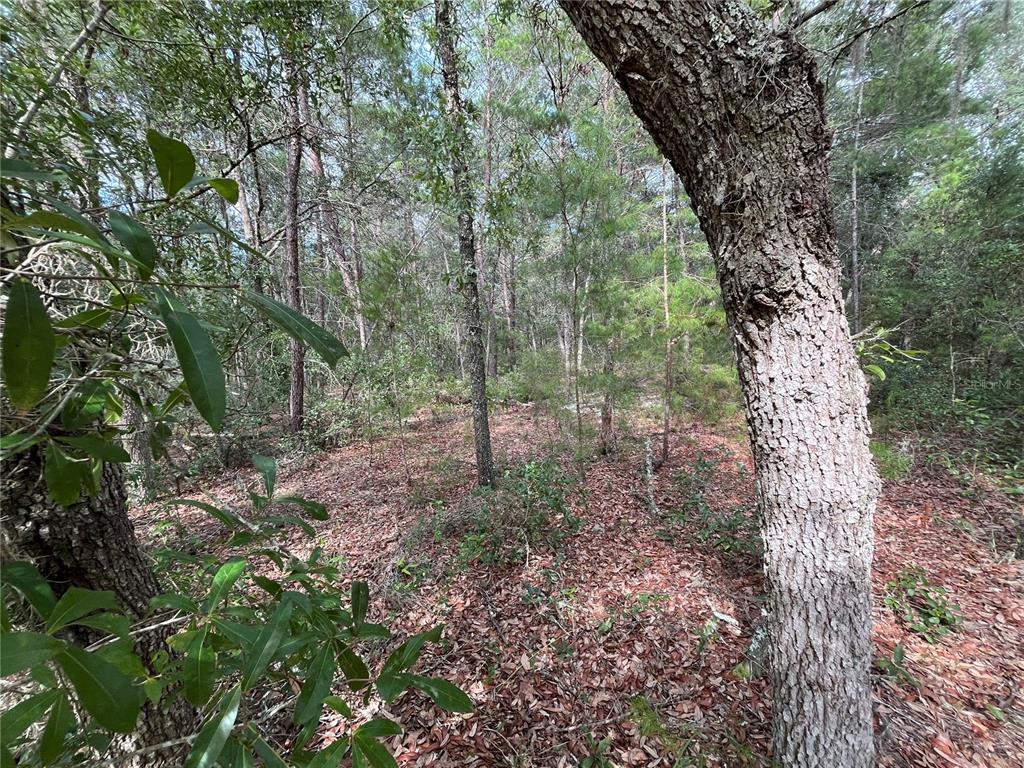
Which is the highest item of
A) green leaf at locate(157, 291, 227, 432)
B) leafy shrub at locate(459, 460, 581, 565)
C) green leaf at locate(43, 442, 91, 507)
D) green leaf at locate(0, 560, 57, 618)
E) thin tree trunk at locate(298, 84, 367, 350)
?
thin tree trunk at locate(298, 84, 367, 350)

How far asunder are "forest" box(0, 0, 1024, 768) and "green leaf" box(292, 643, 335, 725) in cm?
1

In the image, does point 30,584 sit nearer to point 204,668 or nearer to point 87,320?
point 204,668

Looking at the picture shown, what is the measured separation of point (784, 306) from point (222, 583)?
1847 mm

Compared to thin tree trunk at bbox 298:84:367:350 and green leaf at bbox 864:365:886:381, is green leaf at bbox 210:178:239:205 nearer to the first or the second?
green leaf at bbox 864:365:886:381

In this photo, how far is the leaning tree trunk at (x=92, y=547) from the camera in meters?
0.93

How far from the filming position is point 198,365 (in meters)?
0.50

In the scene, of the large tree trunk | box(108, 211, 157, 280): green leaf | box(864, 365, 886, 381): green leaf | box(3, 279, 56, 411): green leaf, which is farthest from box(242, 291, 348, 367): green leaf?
the large tree trunk

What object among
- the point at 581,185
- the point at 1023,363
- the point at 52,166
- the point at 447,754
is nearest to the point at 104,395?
the point at 52,166

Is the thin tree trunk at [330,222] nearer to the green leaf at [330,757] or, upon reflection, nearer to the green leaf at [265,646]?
the green leaf at [265,646]

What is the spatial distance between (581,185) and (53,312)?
4847 mm

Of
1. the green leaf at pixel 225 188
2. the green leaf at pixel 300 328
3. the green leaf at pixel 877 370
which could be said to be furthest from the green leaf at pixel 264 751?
the green leaf at pixel 877 370

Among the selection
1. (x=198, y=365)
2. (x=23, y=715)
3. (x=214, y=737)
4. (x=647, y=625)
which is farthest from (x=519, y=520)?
(x=198, y=365)

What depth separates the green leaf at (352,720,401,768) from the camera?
0.62 meters

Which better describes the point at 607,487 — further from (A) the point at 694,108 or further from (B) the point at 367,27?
(B) the point at 367,27
